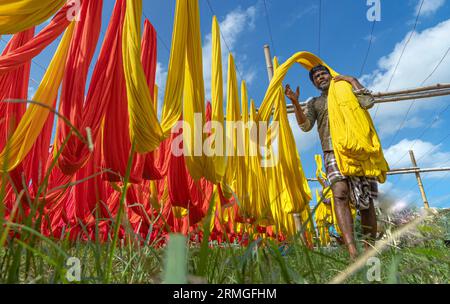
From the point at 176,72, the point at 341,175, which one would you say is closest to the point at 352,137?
the point at 341,175

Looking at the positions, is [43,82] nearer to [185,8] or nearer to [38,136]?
[38,136]

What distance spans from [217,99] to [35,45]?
3.08 ft

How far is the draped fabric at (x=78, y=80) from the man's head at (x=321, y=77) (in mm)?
1388

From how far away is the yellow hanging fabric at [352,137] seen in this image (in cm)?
153

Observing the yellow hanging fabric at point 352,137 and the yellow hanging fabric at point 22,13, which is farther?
the yellow hanging fabric at point 352,137

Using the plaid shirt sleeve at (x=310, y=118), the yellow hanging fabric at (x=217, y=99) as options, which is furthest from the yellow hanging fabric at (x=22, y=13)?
the plaid shirt sleeve at (x=310, y=118)

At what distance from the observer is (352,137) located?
1538 millimetres

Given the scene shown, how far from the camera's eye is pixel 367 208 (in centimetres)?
Answer: 160

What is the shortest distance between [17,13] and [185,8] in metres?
0.65

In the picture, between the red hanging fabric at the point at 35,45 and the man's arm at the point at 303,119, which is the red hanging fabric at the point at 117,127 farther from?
the man's arm at the point at 303,119

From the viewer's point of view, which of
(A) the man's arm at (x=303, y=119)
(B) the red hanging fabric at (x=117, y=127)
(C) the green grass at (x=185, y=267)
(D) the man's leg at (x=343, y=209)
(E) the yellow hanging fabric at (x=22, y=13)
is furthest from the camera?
(A) the man's arm at (x=303, y=119)

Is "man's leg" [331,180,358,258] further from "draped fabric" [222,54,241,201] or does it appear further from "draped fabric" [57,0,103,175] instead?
"draped fabric" [57,0,103,175]

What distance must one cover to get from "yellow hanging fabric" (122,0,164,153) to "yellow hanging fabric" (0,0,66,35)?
0.24 meters

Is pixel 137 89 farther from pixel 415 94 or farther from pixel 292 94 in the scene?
pixel 415 94
